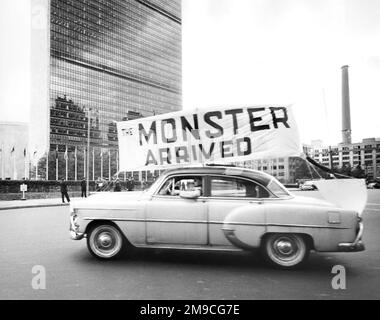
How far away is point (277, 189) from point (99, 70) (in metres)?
131

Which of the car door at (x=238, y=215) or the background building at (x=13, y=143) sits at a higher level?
the background building at (x=13, y=143)

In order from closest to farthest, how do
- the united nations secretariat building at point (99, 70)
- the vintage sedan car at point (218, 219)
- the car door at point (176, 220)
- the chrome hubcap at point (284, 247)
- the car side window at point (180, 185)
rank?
the vintage sedan car at point (218, 219), the chrome hubcap at point (284, 247), the car door at point (176, 220), the car side window at point (180, 185), the united nations secretariat building at point (99, 70)

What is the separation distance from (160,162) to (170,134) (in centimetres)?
53

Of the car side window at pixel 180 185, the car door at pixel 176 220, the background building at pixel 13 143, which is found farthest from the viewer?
the background building at pixel 13 143

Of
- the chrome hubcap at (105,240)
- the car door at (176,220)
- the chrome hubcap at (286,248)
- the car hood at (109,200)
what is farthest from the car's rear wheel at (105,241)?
the chrome hubcap at (286,248)

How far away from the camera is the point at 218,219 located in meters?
5.63

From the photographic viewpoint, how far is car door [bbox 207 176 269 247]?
552 cm

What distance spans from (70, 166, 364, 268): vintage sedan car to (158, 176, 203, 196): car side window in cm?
2

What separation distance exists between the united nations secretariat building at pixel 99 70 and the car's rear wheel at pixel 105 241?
8277 centimetres

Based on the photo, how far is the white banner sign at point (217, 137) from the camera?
5891 mm

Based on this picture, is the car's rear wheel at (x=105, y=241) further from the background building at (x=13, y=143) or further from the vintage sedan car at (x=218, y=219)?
the background building at (x=13, y=143)

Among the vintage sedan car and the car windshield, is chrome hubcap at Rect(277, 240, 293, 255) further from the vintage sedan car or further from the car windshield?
the car windshield

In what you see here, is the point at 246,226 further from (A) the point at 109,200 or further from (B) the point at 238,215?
(A) the point at 109,200
